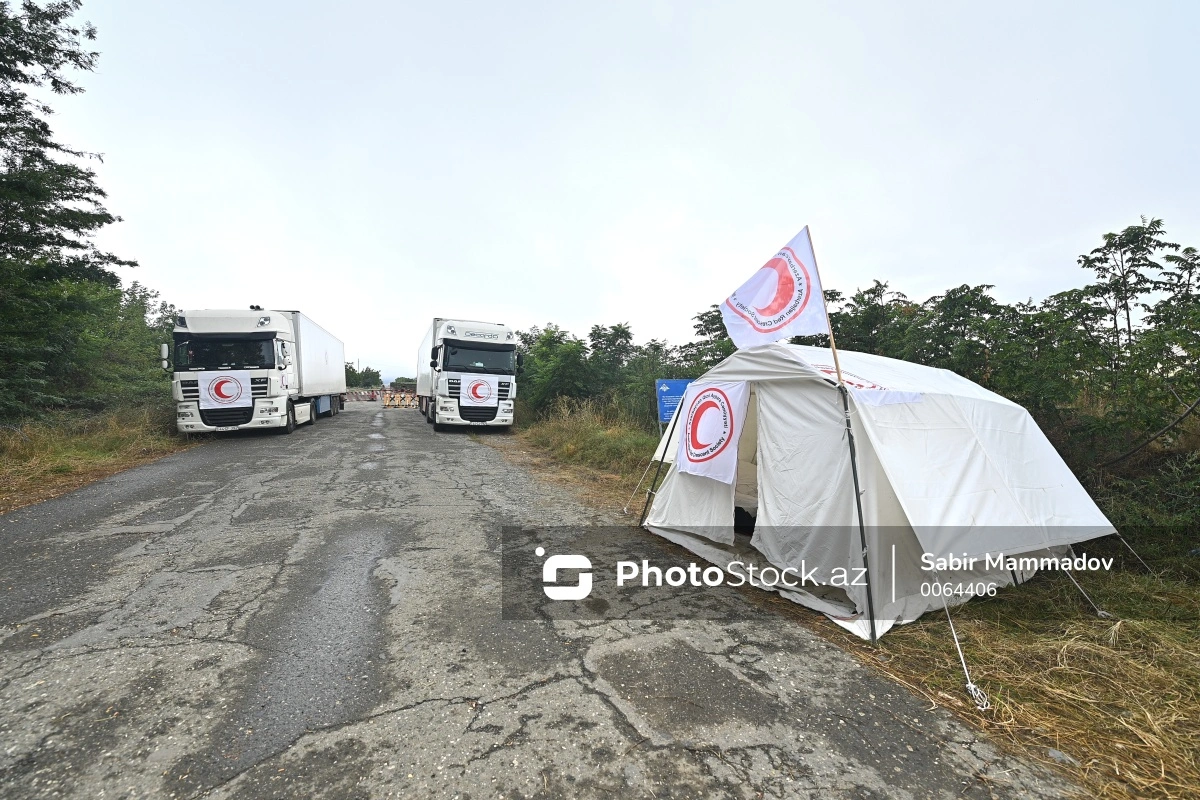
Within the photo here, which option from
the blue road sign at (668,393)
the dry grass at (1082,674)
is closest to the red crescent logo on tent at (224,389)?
the blue road sign at (668,393)

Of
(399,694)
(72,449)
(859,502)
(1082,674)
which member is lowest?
(1082,674)

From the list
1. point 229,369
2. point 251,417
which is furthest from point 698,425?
point 229,369

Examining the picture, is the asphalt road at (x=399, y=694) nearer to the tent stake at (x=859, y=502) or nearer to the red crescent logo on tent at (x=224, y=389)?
the tent stake at (x=859, y=502)

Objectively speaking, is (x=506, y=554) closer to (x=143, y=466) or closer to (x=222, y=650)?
(x=222, y=650)

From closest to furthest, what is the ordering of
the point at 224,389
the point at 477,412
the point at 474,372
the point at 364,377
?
1. the point at 224,389
2. the point at 474,372
3. the point at 477,412
4. the point at 364,377

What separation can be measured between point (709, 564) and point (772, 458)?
1.16 meters

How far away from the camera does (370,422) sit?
1672cm

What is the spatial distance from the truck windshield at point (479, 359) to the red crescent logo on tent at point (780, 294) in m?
10.1

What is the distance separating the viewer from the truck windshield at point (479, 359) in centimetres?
1316

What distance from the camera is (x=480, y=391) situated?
525 inches

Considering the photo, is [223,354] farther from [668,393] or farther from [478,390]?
[668,393]

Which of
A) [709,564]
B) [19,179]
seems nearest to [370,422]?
[19,179]

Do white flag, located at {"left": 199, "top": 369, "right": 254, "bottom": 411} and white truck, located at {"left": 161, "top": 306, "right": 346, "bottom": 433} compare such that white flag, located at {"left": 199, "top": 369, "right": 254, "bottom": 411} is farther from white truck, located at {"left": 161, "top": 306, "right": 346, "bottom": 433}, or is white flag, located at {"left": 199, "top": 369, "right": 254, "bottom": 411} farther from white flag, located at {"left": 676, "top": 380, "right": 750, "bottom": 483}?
white flag, located at {"left": 676, "top": 380, "right": 750, "bottom": 483}

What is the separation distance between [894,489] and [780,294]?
1.76m
